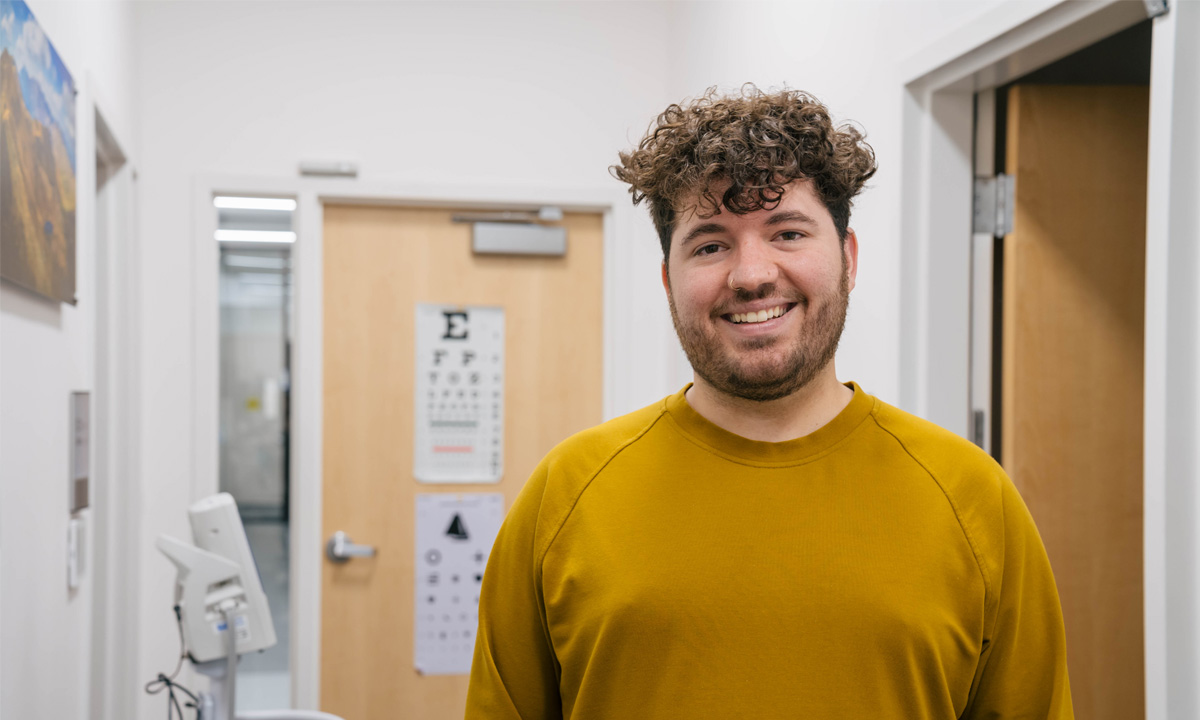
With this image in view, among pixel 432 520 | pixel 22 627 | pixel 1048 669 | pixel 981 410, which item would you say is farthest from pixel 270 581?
pixel 1048 669

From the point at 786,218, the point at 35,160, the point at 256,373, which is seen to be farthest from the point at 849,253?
the point at 256,373

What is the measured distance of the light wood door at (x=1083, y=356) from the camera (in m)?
1.38

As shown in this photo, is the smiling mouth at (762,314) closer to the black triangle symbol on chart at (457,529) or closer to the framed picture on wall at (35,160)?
the framed picture on wall at (35,160)

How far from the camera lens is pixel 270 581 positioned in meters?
5.00

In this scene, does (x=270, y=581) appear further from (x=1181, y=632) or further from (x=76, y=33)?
(x=1181, y=632)

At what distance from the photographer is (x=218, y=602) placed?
145cm

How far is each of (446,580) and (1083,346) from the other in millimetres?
1780

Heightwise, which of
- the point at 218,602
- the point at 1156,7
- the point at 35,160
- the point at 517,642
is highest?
the point at 1156,7

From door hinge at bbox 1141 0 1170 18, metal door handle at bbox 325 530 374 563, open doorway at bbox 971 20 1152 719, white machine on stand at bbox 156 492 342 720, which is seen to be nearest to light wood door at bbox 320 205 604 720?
metal door handle at bbox 325 530 374 563

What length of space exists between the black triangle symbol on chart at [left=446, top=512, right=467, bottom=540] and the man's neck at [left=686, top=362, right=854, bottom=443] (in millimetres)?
1720

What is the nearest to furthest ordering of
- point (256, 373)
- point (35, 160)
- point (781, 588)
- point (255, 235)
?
point (781, 588) → point (35, 160) → point (255, 235) → point (256, 373)

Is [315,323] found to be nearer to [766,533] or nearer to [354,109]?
[354,109]

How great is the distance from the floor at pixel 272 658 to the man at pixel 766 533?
1494 mm

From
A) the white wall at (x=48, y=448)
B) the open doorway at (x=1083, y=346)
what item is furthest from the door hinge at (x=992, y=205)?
the white wall at (x=48, y=448)
